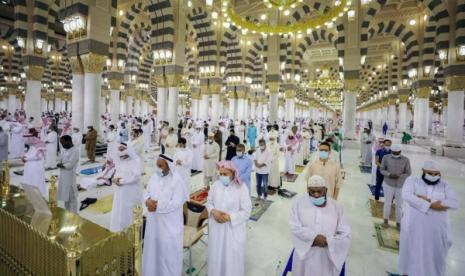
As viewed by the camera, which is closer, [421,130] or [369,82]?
[421,130]

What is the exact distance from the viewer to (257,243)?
3828 mm

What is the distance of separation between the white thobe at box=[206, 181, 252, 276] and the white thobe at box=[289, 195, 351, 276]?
604 mm

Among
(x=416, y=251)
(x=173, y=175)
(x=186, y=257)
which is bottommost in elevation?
(x=186, y=257)

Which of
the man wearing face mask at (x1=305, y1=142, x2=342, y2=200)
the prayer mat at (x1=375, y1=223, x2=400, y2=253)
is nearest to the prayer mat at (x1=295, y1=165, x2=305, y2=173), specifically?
the prayer mat at (x1=375, y1=223, x2=400, y2=253)

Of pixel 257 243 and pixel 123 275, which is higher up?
pixel 123 275

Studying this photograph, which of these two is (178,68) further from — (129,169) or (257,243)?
(257,243)

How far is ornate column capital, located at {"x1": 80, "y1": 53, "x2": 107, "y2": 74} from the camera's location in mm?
9617

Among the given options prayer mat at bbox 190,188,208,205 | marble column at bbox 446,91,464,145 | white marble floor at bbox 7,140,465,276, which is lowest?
white marble floor at bbox 7,140,465,276

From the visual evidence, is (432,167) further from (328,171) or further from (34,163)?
(34,163)

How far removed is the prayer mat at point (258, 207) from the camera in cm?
478

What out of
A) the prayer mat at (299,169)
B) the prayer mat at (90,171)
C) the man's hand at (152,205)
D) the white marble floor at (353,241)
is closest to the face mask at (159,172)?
the man's hand at (152,205)

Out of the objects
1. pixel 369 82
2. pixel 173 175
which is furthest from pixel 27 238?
pixel 369 82

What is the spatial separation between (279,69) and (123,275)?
16212 millimetres

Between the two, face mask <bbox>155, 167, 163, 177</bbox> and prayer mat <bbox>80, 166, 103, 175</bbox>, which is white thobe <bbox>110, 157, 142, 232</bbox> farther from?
prayer mat <bbox>80, 166, 103, 175</bbox>
